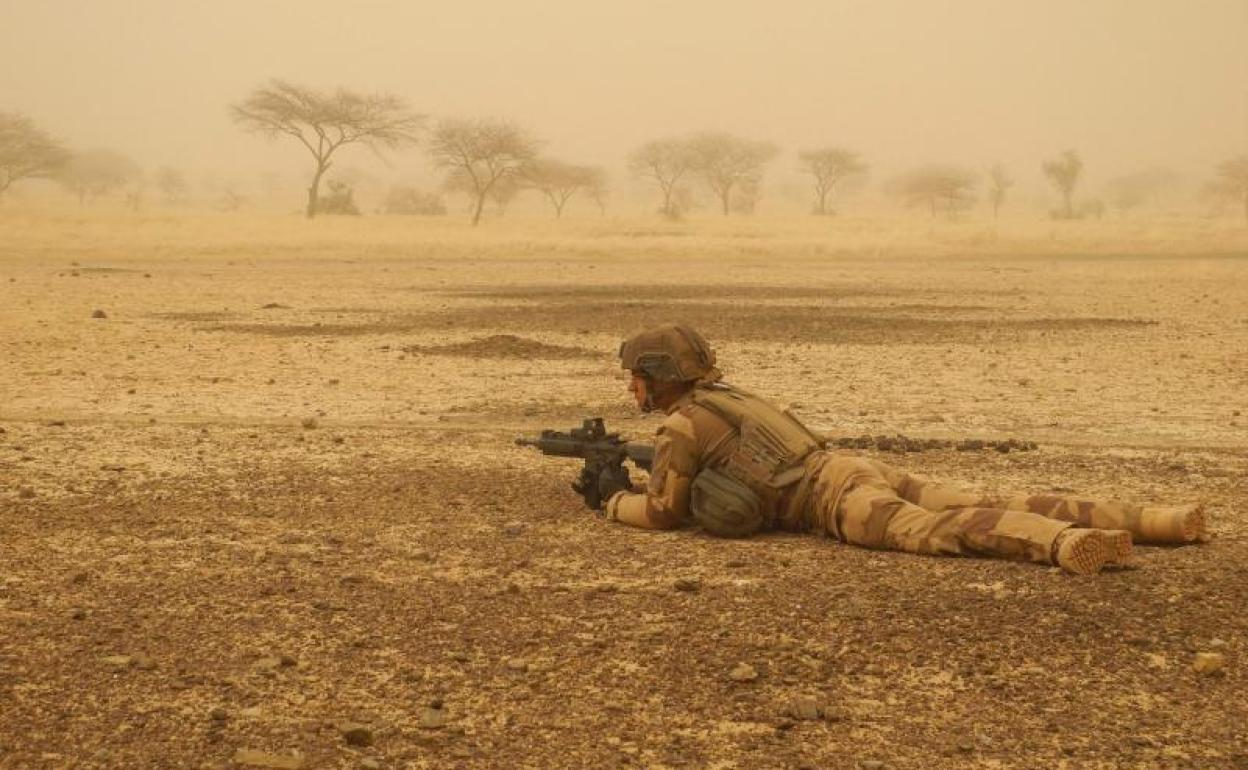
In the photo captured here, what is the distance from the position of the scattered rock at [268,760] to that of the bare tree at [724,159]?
262 feet

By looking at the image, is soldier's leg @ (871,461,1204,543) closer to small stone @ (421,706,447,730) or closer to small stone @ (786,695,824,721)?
small stone @ (786,695,824,721)

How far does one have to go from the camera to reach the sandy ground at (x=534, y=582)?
4383mm

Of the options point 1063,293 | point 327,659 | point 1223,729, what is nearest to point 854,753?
point 1223,729

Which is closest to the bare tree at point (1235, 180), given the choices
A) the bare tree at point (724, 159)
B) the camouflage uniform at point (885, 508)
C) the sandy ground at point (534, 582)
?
the bare tree at point (724, 159)

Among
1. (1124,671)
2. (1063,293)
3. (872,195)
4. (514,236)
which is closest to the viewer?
(1124,671)

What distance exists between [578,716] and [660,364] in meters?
2.46

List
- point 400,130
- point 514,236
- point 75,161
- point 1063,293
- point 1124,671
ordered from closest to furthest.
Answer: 1. point 1124,671
2. point 1063,293
3. point 514,236
4. point 400,130
5. point 75,161

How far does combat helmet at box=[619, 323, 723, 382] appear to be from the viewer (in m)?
6.70

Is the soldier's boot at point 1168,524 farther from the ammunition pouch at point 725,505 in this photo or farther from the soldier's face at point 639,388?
the soldier's face at point 639,388

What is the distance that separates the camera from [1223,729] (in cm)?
438

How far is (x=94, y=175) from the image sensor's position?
311ft

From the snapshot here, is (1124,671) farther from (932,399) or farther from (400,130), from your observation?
(400,130)

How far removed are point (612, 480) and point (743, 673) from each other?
7.96 ft

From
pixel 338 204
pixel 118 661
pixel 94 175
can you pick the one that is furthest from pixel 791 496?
pixel 94 175
